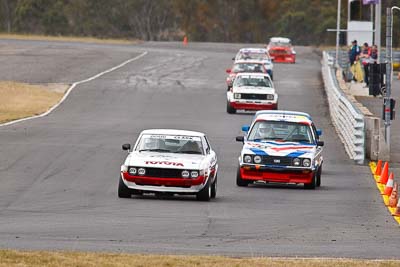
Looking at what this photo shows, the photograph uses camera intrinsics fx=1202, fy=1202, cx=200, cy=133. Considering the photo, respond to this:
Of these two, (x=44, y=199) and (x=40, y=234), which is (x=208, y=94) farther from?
(x=40, y=234)

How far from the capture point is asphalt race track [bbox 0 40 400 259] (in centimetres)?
1556

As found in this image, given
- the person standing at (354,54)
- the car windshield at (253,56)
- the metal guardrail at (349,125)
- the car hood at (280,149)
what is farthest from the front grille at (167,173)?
the car windshield at (253,56)

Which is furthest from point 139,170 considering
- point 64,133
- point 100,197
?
point 64,133

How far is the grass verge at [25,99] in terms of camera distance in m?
42.8

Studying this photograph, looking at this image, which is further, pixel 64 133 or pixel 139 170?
pixel 64 133

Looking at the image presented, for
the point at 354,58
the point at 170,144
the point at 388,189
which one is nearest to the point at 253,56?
the point at 354,58

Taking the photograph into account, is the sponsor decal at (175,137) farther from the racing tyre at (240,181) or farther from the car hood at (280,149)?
the racing tyre at (240,181)

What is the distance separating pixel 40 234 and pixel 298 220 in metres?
4.54

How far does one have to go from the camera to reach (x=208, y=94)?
172 ft

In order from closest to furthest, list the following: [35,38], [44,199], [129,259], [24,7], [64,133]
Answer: [129,259] → [44,199] → [64,133] → [35,38] → [24,7]

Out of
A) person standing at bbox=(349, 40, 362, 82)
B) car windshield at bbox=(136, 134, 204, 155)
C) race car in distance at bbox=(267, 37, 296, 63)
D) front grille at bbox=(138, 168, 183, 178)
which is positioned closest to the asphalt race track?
front grille at bbox=(138, 168, 183, 178)

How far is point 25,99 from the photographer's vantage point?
4834cm

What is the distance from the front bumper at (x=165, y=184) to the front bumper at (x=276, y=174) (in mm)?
2918

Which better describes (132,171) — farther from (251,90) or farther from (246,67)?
(246,67)
